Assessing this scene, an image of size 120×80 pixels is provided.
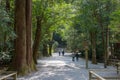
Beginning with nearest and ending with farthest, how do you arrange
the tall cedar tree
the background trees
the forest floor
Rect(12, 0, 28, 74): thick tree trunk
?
the forest floor < the tall cedar tree < Rect(12, 0, 28, 74): thick tree trunk < the background trees

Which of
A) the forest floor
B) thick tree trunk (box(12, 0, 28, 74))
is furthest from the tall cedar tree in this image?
the forest floor

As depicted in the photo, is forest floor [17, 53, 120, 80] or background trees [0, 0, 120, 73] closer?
forest floor [17, 53, 120, 80]

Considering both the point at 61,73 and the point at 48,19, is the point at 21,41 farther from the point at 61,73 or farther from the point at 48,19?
the point at 48,19

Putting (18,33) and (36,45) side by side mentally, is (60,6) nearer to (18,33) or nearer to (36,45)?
(36,45)

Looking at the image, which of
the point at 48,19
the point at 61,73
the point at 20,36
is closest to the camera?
the point at 20,36

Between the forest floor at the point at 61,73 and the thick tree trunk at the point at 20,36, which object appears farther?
the thick tree trunk at the point at 20,36

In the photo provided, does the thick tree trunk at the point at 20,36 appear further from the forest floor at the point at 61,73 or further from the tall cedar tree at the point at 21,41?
the forest floor at the point at 61,73

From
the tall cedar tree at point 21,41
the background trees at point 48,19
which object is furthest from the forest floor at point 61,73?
the background trees at point 48,19

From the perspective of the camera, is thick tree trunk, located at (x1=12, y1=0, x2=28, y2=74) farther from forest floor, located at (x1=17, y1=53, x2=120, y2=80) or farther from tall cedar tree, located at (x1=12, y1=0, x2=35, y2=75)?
forest floor, located at (x1=17, y1=53, x2=120, y2=80)

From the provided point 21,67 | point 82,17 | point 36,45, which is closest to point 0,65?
point 36,45

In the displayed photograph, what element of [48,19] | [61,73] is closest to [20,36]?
[61,73]

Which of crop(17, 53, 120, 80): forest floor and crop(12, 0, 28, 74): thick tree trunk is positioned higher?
crop(12, 0, 28, 74): thick tree trunk

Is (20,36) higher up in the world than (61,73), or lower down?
higher up

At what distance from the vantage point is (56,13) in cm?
3300
